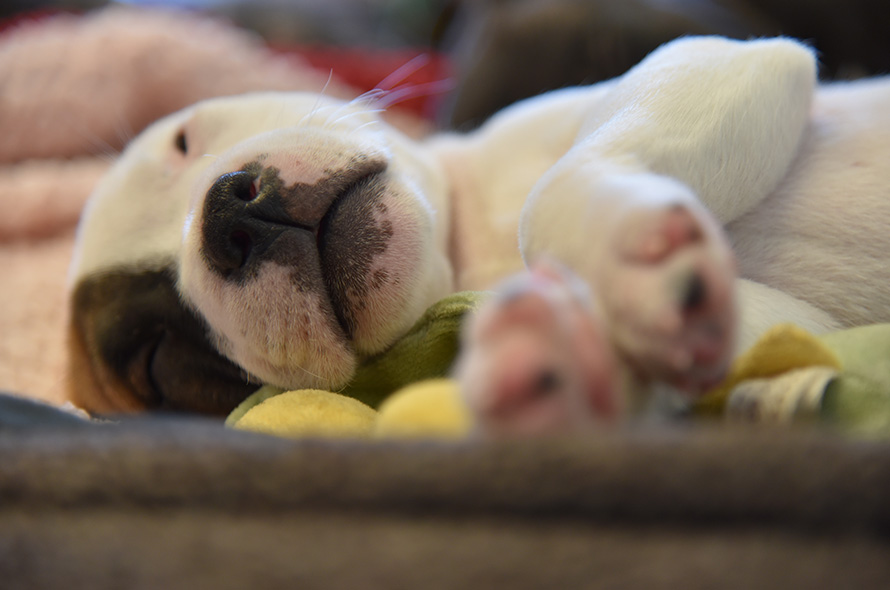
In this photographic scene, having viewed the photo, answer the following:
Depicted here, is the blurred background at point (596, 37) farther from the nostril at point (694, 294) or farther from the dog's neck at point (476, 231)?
the nostril at point (694, 294)

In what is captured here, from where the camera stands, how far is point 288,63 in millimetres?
2055

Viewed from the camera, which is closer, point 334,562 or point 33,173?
point 334,562

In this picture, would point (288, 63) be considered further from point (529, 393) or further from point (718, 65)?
point (529, 393)

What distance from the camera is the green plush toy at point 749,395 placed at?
459 mm

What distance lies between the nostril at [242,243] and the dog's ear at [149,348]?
150 millimetres

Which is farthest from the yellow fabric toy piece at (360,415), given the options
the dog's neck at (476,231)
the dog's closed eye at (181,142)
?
the dog's closed eye at (181,142)

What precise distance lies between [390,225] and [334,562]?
527mm

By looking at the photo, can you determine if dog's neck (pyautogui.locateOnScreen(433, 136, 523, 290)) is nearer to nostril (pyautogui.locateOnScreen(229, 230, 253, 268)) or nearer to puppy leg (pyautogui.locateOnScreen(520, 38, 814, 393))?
puppy leg (pyautogui.locateOnScreen(520, 38, 814, 393))

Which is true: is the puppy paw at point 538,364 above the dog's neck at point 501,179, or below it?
above

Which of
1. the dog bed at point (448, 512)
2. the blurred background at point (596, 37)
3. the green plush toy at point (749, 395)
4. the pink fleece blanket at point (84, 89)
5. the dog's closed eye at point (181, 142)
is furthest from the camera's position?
the blurred background at point (596, 37)

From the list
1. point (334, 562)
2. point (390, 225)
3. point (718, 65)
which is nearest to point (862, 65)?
point (718, 65)

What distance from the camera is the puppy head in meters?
0.81

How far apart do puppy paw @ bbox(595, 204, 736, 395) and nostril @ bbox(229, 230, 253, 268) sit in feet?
1.56

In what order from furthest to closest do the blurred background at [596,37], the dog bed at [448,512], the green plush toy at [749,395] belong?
the blurred background at [596,37]
the green plush toy at [749,395]
the dog bed at [448,512]
